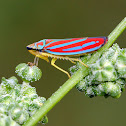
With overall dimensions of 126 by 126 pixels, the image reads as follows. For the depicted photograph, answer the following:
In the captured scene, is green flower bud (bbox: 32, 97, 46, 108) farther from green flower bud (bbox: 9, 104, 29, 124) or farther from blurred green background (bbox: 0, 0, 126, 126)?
blurred green background (bbox: 0, 0, 126, 126)

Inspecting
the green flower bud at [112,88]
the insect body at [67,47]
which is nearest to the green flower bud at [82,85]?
the green flower bud at [112,88]

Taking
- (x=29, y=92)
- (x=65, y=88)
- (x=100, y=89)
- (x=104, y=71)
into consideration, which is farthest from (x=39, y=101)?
(x=104, y=71)

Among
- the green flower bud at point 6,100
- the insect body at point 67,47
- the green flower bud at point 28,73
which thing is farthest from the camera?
the insect body at point 67,47

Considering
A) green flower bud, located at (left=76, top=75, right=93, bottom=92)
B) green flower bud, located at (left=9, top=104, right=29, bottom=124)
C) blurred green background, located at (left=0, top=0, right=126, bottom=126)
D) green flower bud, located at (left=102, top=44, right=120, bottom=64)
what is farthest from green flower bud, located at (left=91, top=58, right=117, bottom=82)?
blurred green background, located at (left=0, top=0, right=126, bottom=126)

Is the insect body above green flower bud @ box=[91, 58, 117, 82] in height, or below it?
above

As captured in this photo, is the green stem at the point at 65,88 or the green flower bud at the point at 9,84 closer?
the green stem at the point at 65,88

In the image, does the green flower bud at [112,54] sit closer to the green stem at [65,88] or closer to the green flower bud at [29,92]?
the green stem at [65,88]
